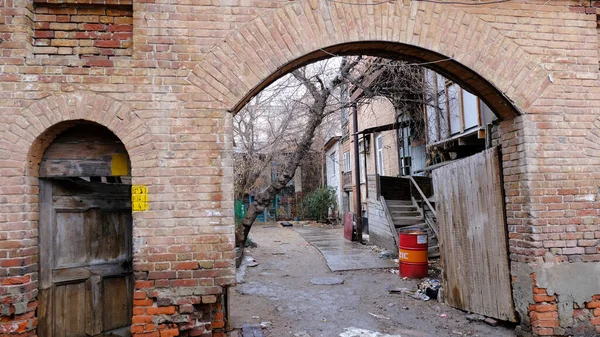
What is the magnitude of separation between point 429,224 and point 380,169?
6.28m

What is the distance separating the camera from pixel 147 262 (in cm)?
392

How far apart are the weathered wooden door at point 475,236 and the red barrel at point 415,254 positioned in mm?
1568

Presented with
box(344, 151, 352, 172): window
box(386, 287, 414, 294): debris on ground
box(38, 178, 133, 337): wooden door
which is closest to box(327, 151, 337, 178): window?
box(344, 151, 352, 172): window

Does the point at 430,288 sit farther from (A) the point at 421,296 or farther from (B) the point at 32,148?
(B) the point at 32,148

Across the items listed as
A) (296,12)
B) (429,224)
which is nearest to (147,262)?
(296,12)

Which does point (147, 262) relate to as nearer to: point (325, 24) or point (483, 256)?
point (325, 24)

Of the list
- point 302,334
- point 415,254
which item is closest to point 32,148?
point 302,334

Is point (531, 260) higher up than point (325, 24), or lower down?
lower down

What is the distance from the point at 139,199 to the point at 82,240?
3.43 feet

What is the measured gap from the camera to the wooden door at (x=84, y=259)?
4.16 m

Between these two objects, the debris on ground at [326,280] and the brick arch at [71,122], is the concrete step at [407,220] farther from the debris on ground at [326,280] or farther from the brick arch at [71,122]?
the brick arch at [71,122]

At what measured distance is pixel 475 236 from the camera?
557cm

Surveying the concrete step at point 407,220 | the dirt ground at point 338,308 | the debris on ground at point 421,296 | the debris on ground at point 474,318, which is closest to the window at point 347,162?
the concrete step at point 407,220

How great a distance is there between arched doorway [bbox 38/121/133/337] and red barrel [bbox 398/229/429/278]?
5492 millimetres
